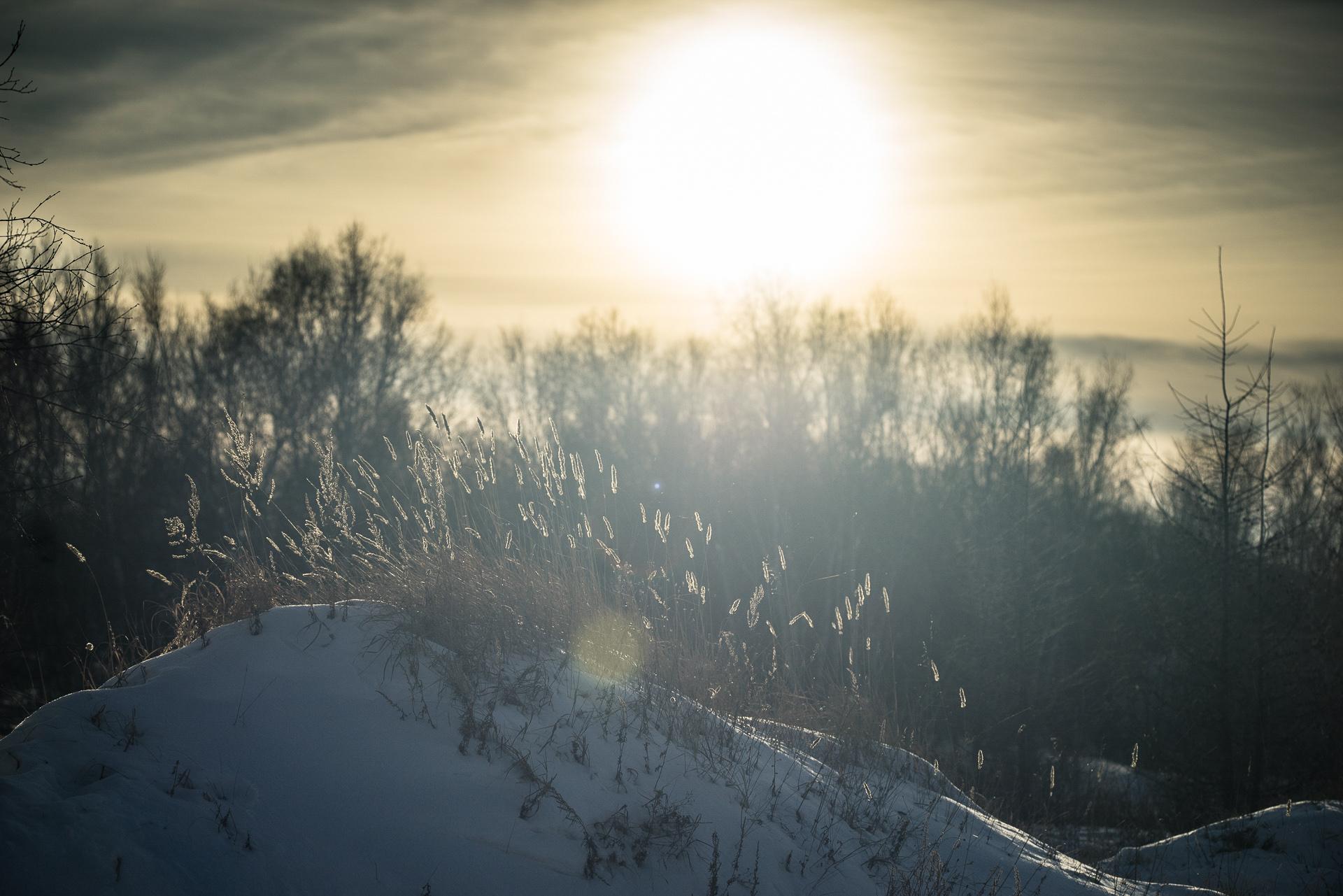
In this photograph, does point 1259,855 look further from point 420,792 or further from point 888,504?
point 888,504

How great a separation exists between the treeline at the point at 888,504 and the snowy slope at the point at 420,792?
21.6 ft

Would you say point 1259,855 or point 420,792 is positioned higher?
point 420,792

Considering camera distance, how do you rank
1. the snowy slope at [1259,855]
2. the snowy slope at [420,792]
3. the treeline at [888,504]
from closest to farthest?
the snowy slope at [420,792] → the snowy slope at [1259,855] → the treeline at [888,504]

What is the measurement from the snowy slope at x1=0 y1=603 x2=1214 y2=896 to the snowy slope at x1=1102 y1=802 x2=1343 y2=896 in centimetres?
185

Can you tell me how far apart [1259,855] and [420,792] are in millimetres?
7501

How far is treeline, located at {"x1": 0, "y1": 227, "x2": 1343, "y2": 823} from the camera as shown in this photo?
19.1 m

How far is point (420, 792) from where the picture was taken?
420 cm

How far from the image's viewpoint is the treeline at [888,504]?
1911cm

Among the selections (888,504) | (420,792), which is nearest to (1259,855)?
(420,792)

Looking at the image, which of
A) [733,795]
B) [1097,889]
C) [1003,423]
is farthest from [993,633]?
[733,795]

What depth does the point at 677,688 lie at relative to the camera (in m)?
5.85

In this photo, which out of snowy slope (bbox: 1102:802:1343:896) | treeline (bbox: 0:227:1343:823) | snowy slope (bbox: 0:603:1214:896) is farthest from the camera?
treeline (bbox: 0:227:1343:823)

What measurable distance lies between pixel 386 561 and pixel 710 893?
3152 millimetres

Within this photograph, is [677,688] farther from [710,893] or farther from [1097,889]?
[1097,889]
